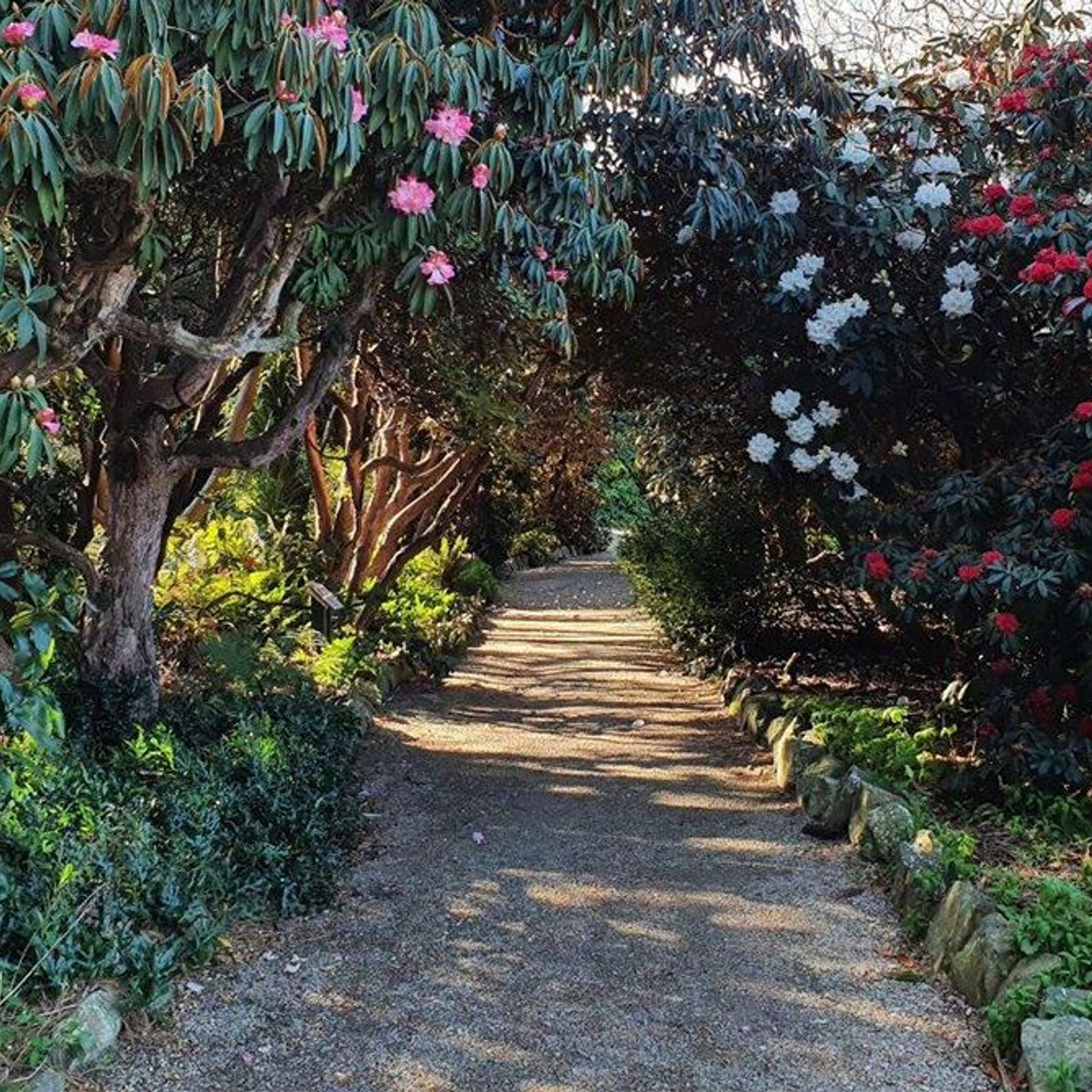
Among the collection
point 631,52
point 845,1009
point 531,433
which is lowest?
point 845,1009

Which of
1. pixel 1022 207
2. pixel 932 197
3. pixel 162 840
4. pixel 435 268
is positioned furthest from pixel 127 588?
pixel 1022 207

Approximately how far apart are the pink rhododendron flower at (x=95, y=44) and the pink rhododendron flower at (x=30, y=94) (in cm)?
16

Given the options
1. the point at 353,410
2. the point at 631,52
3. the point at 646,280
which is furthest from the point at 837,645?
the point at 631,52

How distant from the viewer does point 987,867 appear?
4.15 m

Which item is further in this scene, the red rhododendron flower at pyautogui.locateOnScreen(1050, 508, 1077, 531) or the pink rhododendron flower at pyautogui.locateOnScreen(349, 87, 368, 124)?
the red rhododendron flower at pyautogui.locateOnScreen(1050, 508, 1077, 531)

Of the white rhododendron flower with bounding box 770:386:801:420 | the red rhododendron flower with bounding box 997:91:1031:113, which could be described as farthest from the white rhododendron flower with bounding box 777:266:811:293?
the red rhododendron flower with bounding box 997:91:1031:113

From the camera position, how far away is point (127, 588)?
553 centimetres

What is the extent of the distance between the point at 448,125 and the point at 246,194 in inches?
70.5

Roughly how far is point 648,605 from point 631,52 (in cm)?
883

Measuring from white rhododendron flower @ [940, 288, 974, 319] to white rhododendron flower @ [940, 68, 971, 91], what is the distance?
5.28 feet

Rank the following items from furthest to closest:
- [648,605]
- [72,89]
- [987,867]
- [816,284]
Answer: [648,605], [816,284], [987,867], [72,89]

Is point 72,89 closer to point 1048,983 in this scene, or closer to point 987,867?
point 1048,983

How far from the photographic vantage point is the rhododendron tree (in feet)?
10.0

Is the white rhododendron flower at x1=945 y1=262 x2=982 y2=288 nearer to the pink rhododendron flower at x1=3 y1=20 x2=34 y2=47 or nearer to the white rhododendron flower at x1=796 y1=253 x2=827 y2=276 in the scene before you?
the white rhododendron flower at x1=796 y1=253 x2=827 y2=276
